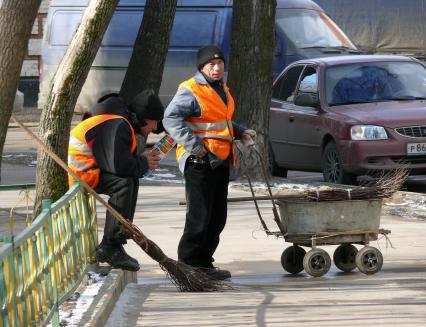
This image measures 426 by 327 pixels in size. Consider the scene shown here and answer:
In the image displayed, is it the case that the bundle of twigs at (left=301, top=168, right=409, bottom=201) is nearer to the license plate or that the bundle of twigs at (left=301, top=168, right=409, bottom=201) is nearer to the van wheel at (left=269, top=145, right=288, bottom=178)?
the license plate

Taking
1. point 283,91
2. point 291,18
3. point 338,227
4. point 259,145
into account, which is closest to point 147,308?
point 338,227

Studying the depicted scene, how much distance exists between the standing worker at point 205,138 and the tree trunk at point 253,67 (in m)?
7.08

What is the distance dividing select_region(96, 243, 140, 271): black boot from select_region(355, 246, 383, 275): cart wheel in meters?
1.77

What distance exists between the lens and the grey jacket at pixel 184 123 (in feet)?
33.2

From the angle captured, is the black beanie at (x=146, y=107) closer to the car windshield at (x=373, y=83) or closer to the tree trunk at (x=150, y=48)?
the car windshield at (x=373, y=83)

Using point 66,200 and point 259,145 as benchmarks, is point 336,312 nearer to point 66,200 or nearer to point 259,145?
point 66,200

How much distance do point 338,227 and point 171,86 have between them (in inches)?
575

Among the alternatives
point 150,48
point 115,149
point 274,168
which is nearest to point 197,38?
point 150,48

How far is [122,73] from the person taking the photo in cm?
2566

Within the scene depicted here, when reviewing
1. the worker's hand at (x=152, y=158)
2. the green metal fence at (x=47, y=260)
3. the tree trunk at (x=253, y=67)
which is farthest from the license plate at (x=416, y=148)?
the green metal fence at (x=47, y=260)

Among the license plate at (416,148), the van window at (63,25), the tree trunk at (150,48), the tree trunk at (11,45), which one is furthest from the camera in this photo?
the van window at (63,25)

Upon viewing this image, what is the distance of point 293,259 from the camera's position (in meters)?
10.9

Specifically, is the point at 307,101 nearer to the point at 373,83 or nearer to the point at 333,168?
the point at 373,83

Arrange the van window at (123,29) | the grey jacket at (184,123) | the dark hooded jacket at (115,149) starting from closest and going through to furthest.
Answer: the dark hooded jacket at (115,149), the grey jacket at (184,123), the van window at (123,29)
